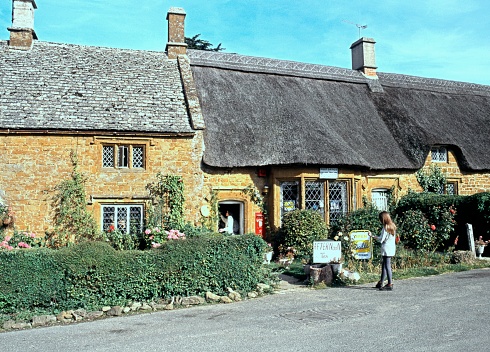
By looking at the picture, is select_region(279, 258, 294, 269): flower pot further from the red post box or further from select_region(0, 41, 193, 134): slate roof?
select_region(0, 41, 193, 134): slate roof

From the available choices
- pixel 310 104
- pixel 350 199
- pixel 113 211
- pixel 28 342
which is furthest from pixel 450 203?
pixel 28 342

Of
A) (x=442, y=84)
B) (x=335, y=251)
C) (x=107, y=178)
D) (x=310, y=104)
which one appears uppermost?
(x=442, y=84)

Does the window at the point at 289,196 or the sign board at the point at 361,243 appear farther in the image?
the window at the point at 289,196

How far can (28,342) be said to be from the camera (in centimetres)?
680

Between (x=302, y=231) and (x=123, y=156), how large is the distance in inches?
234

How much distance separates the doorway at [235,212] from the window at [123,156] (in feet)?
9.80

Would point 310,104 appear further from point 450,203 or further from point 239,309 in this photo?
point 239,309

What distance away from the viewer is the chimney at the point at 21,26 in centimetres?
1602

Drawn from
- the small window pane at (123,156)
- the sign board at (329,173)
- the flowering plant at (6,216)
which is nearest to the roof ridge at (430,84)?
the sign board at (329,173)

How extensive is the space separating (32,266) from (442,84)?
66.5 ft

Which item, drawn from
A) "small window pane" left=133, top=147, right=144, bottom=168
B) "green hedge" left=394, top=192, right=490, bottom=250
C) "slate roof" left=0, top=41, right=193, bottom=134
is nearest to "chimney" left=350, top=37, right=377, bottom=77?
"green hedge" left=394, top=192, right=490, bottom=250

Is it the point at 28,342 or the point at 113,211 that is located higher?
the point at 113,211

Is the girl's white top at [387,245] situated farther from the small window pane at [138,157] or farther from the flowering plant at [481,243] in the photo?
the small window pane at [138,157]

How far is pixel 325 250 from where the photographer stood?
1073 cm
